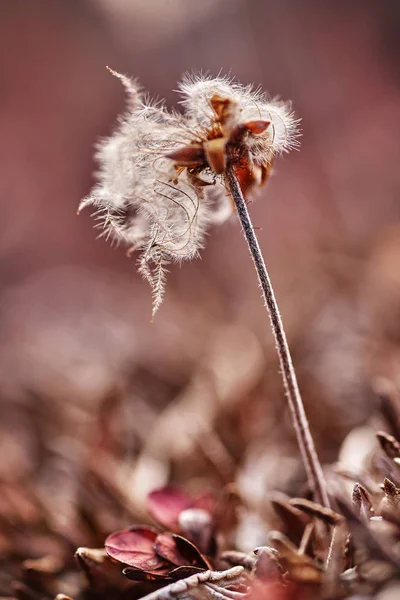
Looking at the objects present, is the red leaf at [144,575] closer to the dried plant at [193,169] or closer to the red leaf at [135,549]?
the red leaf at [135,549]

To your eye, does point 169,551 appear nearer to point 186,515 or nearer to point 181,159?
point 186,515

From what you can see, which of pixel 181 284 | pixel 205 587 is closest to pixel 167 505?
pixel 205 587

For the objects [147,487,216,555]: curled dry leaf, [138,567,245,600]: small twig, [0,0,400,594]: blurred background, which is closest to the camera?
[138,567,245,600]: small twig

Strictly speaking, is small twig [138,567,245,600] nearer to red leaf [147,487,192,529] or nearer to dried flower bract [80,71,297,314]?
red leaf [147,487,192,529]

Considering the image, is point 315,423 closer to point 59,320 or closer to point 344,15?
point 59,320

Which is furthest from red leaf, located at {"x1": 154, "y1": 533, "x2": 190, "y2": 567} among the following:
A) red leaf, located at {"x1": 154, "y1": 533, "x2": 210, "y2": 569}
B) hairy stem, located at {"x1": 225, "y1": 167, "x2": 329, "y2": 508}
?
hairy stem, located at {"x1": 225, "y1": 167, "x2": 329, "y2": 508}
